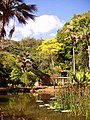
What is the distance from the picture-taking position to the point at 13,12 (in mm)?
11773

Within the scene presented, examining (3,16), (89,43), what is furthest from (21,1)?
(89,43)

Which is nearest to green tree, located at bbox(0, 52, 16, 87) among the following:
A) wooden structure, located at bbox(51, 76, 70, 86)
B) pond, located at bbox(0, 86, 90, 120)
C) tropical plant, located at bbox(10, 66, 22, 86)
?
tropical plant, located at bbox(10, 66, 22, 86)

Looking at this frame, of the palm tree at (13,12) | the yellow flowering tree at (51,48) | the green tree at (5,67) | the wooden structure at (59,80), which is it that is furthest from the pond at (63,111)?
the yellow flowering tree at (51,48)

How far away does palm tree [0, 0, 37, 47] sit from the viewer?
1138 cm

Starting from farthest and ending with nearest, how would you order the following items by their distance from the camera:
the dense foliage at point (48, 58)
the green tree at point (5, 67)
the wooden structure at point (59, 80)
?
the wooden structure at point (59, 80), the dense foliage at point (48, 58), the green tree at point (5, 67)

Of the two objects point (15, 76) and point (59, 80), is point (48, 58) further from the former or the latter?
point (15, 76)

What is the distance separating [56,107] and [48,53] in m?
26.7

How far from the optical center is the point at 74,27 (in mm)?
30734

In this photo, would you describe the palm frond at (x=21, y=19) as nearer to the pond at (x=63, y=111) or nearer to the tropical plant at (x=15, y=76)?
the pond at (x=63, y=111)

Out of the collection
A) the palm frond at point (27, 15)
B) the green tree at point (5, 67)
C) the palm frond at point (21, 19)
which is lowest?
the green tree at point (5, 67)

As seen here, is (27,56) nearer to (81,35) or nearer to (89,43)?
(81,35)

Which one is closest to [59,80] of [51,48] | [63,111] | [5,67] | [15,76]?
[15,76]

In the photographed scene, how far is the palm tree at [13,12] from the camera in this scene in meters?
11.4

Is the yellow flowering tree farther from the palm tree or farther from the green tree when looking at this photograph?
the palm tree
